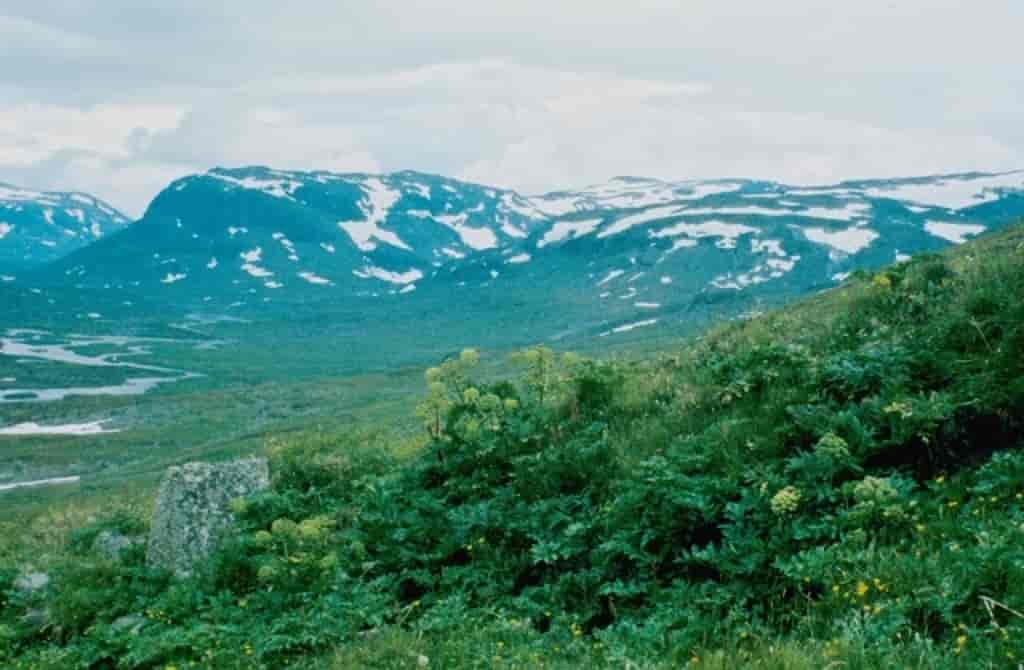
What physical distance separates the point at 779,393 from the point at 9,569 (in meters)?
10.2

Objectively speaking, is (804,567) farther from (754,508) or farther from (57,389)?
(57,389)

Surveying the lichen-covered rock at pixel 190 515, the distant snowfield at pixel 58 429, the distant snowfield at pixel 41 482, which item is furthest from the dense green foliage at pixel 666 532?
the distant snowfield at pixel 58 429

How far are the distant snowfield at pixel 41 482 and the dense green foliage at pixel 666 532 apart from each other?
238ft

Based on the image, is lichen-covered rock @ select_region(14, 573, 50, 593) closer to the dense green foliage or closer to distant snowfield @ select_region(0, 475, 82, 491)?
the dense green foliage

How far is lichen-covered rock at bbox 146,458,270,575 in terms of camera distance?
11.6m

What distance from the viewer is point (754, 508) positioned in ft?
26.1

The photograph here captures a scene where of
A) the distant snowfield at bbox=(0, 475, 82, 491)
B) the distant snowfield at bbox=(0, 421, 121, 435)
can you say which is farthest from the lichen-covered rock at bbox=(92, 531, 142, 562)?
the distant snowfield at bbox=(0, 421, 121, 435)

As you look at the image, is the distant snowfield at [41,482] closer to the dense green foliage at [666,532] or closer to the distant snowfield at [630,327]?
the dense green foliage at [666,532]

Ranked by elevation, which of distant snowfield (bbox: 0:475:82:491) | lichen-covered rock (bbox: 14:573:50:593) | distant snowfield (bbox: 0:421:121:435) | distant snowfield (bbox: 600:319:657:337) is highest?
lichen-covered rock (bbox: 14:573:50:593)

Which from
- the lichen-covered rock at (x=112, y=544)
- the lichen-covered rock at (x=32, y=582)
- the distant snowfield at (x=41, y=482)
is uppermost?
the lichen-covered rock at (x=32, y=582)

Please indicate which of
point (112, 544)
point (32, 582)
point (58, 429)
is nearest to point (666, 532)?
point (32, 582)

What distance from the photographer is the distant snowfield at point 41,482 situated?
7588 centimetres

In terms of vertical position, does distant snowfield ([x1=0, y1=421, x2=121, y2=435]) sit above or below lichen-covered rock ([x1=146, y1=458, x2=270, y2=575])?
below

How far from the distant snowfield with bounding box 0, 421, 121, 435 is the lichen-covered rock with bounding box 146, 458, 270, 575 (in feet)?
341
